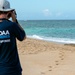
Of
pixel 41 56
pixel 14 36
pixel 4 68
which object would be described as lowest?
pixel 41 56

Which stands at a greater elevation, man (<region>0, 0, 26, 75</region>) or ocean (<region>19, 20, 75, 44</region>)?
man (<region>0, 0, 26, 75</region>)

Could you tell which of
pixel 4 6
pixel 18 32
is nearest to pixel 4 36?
pixel 18 32

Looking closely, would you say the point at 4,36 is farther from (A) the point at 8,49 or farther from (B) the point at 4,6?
(B) the point at 4,6

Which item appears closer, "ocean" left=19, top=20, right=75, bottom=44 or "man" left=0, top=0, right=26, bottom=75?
"man" left=0, top=0, right=26, bottom=75

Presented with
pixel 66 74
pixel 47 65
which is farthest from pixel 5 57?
pixel 47 65

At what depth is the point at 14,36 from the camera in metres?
3.58

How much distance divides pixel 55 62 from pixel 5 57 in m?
6.62

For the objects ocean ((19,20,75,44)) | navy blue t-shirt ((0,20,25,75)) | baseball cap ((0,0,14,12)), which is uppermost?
baseball cap ((0,0,14,12))

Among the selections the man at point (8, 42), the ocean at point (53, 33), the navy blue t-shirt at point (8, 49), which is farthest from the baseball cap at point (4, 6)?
the ocean at point (53, 33)

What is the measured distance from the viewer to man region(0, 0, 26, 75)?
3455 mm

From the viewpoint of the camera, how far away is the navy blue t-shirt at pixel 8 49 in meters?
3.46

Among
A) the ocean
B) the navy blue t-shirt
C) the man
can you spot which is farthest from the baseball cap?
the ocean

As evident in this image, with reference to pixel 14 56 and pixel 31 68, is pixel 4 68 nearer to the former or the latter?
pixel 14 56

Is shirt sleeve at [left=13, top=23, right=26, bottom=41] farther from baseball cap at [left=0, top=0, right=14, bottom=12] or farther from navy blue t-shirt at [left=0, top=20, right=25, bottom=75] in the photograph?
baseball cap at [left=0, top=0, right=14, bottom=12]
